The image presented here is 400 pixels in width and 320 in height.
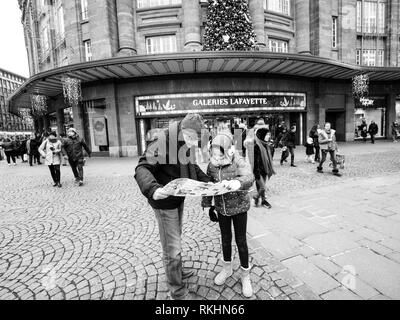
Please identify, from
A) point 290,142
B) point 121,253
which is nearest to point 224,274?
point 121,253

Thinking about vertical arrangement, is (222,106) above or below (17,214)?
above

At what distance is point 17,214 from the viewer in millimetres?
5293

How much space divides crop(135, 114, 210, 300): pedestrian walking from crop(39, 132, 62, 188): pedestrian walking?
701 cm

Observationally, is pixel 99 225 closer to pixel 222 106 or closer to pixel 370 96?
pixel 222 106

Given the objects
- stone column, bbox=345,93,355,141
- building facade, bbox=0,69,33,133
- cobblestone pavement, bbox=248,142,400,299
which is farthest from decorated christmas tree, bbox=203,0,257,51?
building facade, bbox=0,69,33,133

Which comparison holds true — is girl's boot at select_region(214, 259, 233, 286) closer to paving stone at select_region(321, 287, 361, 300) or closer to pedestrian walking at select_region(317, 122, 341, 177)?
paving stone at select_region(321, 287, 361, 300)

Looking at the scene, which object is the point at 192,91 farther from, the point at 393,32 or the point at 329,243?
the point at 393,32

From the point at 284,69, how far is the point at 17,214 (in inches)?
592

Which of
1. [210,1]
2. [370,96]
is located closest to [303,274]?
[210,1]

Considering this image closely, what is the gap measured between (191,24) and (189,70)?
139 inches

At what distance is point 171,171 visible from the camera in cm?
220

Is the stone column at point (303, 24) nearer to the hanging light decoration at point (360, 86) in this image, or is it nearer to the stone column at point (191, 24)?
the hanging light decoration at point (360, 86)

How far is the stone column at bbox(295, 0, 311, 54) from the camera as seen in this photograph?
17.1 metres

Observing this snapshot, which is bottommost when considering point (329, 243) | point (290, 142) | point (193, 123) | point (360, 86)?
point (329, 243)
